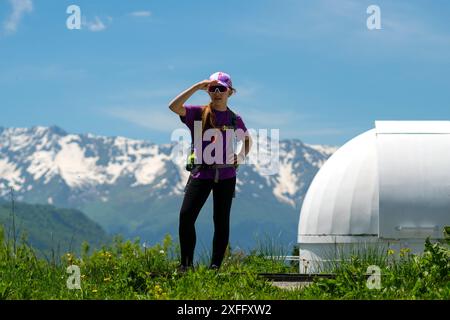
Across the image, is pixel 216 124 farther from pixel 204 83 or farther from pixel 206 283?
pixel 206 283

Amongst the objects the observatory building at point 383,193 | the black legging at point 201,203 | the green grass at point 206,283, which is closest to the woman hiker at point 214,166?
the black legging at point 201,203

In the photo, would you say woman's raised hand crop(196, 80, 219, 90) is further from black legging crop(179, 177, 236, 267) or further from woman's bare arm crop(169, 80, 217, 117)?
black legging crop(179, 177, 236, 267)

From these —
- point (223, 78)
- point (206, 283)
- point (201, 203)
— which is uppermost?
point (223, 78)

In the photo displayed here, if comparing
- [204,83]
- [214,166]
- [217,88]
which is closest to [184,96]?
[204,83]

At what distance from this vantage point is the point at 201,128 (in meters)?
8.92

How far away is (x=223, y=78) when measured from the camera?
8.91 meters

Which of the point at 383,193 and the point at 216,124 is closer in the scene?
the point at 216,124

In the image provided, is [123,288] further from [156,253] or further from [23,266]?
[156,253]

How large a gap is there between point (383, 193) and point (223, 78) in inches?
301

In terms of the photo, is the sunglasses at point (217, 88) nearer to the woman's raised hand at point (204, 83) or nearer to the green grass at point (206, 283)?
the woman's raised hand at point (204, 83)

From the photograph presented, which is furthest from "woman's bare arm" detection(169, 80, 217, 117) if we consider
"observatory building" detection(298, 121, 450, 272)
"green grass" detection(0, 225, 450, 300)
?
"observatory building" detection(298, 121, 450, 272)
